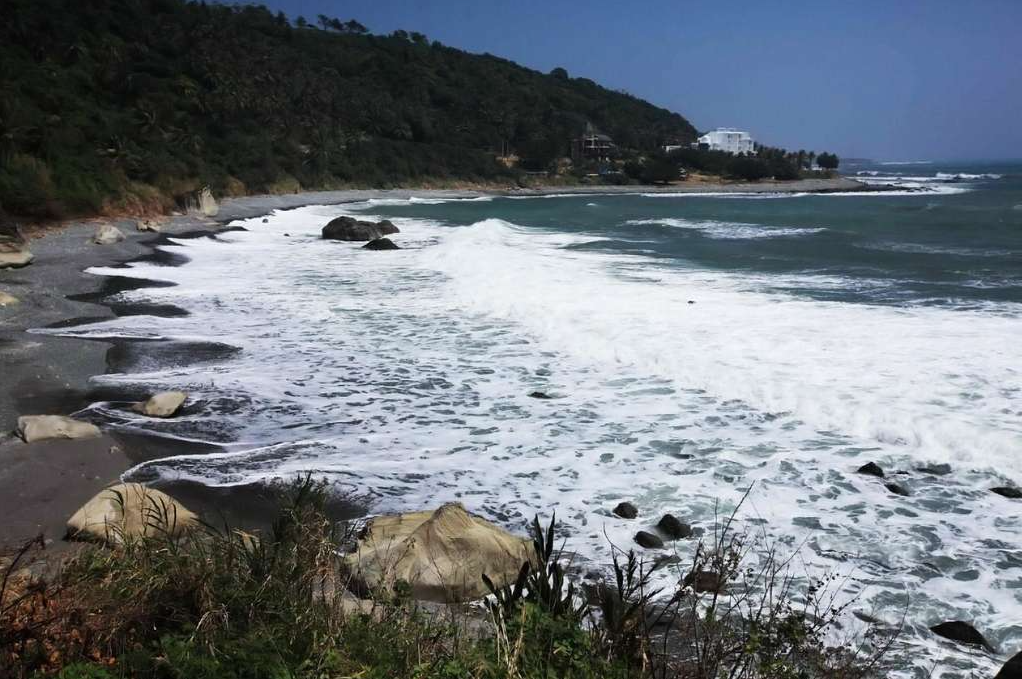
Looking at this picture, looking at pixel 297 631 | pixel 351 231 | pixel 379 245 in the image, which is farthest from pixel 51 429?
pixel 351 231

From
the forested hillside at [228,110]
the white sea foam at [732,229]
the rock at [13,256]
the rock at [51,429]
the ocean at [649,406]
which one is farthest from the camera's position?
the white sea foam at [732,229]

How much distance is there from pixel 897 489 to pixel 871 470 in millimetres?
357

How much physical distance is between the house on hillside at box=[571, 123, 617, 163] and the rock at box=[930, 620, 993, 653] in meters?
112

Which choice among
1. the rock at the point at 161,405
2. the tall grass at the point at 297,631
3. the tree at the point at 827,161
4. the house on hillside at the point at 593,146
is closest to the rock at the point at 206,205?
the rock at the point at 161,405

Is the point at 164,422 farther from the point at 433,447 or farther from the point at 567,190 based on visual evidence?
the point at 567,190

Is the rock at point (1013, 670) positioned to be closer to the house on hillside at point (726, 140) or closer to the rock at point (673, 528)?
the rock at point (673, 528)

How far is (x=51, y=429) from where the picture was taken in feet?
21.4

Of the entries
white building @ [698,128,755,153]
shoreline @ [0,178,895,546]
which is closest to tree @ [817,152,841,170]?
white building @ [698,128,755,153]

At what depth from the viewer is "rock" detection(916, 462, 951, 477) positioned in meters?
6.67

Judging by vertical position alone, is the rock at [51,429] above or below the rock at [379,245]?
below

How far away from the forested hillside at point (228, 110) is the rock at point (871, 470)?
22019mm

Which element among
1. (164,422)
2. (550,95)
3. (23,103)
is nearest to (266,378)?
(164,422)

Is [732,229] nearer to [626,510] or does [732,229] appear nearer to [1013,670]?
[626,510]

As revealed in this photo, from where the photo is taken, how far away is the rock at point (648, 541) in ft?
17.0
